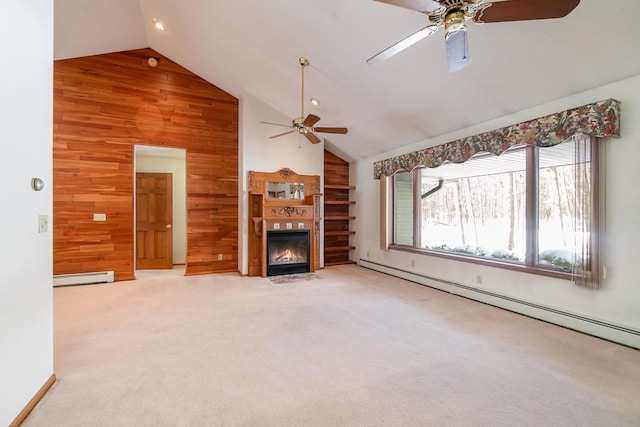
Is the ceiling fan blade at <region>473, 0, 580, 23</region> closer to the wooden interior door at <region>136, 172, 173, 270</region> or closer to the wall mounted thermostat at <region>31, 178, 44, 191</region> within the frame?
the wall mounted thermostat at <region>31, 178, 44, 191</region>

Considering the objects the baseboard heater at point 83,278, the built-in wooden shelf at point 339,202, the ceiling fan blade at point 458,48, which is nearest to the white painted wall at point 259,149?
the built-in wooden shelf at point 339,202

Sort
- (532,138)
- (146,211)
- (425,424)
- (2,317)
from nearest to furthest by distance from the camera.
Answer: (2,317), (425,424), (532,138), (146,211)

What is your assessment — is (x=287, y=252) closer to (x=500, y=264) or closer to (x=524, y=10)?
(x=500, y=264)

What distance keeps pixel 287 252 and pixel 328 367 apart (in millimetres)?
3701

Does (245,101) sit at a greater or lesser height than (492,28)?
greater

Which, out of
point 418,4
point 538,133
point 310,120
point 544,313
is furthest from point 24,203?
point 544,313

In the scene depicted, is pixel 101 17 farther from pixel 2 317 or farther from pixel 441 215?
pixel 441 215

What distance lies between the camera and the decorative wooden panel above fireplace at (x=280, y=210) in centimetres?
564

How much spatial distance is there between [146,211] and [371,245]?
509cm

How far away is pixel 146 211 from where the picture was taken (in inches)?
251

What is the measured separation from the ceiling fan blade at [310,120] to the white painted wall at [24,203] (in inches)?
105

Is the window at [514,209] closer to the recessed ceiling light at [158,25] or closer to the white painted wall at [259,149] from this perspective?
the white painted wall at [259,149]

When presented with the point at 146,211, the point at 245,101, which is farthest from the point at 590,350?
the point at 146,211

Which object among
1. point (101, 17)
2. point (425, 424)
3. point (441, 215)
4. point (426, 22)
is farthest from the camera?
point (441, 215)
